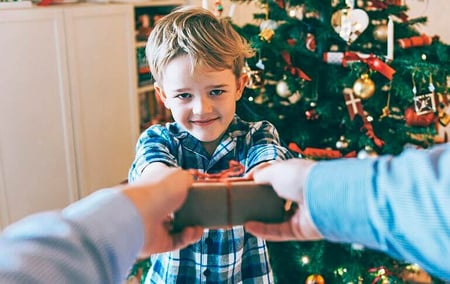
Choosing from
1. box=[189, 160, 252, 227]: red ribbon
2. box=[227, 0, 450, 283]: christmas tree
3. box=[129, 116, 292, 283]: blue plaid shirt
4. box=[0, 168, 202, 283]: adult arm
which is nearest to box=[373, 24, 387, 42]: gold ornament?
box=[227, 0, 450, 283]: christmas tree

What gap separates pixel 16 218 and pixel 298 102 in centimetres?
140

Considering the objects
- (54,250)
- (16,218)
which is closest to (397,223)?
(54,250)

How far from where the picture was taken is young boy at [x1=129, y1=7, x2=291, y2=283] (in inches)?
46.3

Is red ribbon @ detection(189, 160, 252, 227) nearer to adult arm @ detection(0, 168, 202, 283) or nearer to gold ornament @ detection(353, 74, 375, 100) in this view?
adult arm @ detection(0, 168, 202, 283)

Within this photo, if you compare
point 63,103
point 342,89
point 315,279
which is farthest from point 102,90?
point 315,279

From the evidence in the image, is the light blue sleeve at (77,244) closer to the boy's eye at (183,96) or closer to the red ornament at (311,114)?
the boy's eye at (183,96)

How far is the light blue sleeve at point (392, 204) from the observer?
65 centimetres

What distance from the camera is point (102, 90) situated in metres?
2.88

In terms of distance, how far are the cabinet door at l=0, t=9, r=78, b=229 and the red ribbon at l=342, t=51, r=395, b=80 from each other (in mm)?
1379

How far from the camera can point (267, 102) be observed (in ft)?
7.16

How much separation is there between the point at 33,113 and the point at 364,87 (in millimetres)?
1510

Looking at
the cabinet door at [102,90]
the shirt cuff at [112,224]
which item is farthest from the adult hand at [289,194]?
the cabinet door at [102,90]

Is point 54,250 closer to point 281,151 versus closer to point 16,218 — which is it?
point 281,151

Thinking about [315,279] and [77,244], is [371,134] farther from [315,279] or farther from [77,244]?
[77,244]
